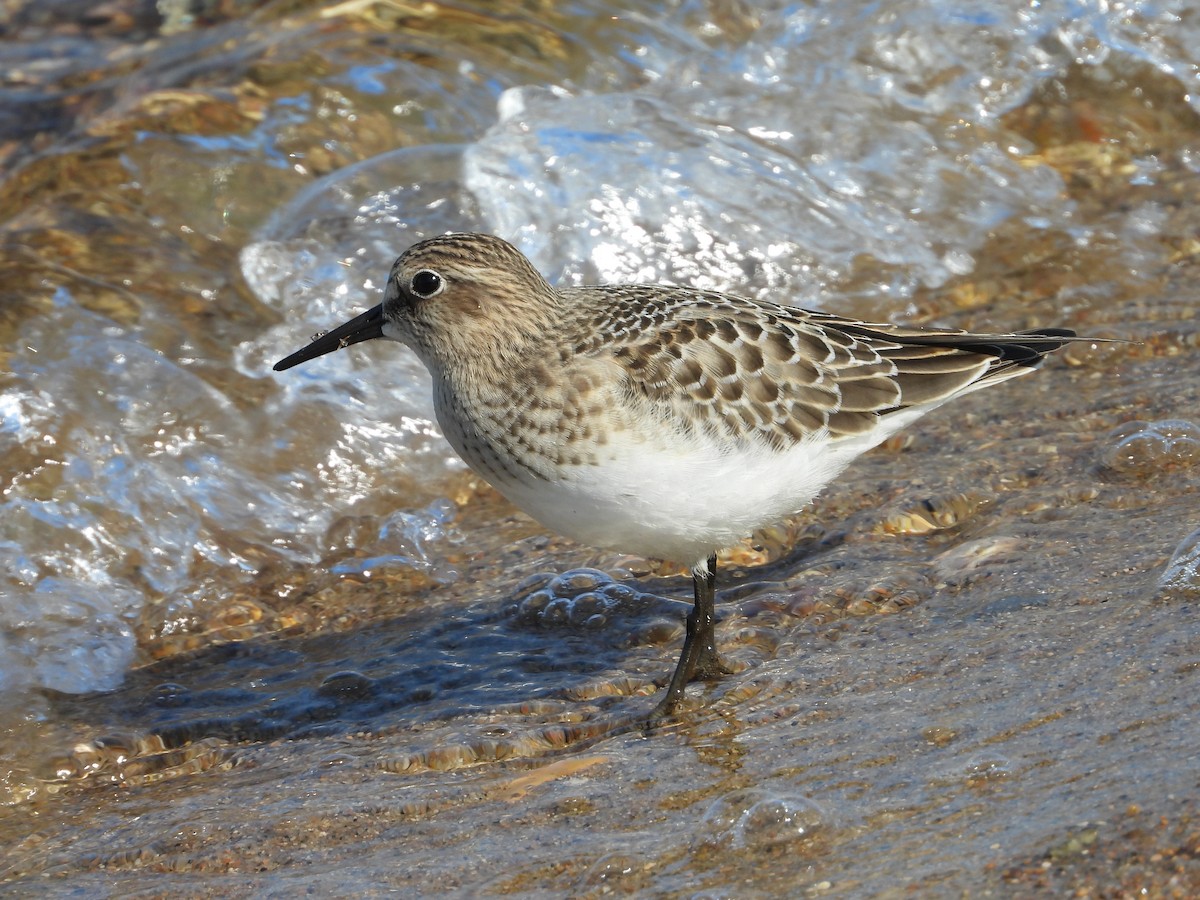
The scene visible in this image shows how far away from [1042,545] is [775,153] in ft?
16.2

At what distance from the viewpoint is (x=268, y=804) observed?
5375 mm

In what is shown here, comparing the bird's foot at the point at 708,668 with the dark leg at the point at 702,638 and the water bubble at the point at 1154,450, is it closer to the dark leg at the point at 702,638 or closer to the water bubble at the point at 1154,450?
the dark leg at the point at 702,638

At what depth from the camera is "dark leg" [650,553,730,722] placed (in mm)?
5895

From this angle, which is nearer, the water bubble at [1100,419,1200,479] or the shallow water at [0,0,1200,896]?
the shallow water at [0,0,1200,896]

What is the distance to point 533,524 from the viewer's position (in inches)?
306

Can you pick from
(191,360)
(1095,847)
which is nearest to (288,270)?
(191,360)

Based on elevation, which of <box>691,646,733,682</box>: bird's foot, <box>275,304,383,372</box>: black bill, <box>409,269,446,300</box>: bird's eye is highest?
<box>409,269,446,300</box>: bird's eye

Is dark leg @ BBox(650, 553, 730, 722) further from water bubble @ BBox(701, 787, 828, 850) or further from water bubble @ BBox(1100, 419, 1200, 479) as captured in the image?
water bubble @ BBox(1100, 419, 1200, 479)

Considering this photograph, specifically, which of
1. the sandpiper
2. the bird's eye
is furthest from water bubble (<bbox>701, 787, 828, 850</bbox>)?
the bird's eye

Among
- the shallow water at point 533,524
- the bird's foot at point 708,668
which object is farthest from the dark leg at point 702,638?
the shallow water at point 533,524

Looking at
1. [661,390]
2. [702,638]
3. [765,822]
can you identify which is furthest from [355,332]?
[765,822]

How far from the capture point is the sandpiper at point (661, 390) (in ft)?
18.0

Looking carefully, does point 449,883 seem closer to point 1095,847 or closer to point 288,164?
point 1095,847

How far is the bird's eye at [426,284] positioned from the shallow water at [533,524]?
165 cm
